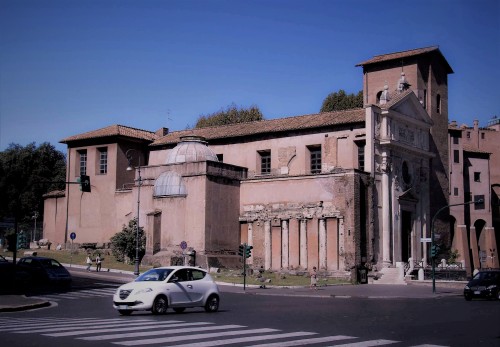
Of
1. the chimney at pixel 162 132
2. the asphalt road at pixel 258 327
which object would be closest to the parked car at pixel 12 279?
the asphalt road at pixel 258 327

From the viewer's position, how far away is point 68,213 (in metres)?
55.8

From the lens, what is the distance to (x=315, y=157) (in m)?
50.8

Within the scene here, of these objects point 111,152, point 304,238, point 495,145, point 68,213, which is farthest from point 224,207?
point 495,145

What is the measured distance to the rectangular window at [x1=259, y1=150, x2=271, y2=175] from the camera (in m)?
52.6

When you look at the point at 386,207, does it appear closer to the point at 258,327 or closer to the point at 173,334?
the point at 258,327

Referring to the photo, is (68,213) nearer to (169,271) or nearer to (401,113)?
(401,113)

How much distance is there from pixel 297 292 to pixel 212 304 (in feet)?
46.7

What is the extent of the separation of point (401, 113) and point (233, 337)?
40.4 meters

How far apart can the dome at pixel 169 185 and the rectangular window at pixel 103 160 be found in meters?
8.09

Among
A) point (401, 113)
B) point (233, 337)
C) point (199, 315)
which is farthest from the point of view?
point (401, 113)

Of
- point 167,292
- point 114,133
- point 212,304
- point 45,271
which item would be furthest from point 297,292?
point 114,133

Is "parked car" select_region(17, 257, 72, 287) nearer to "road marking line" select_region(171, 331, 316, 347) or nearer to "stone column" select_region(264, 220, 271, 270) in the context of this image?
"stone column" select_region(264, 220, 271, 270)

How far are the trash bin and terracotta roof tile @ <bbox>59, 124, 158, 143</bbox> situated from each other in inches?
911

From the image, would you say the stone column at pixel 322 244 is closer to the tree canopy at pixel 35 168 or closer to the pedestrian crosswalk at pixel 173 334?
the pedestrian crosswalk at pixel 173 334
